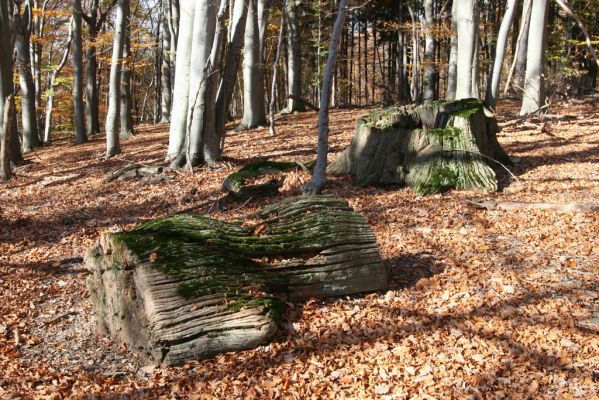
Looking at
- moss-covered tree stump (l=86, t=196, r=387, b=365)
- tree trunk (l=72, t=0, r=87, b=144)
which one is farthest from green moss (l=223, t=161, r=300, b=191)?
tree trunk (l=72, t=0, r=87, b=144)

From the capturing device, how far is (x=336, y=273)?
5008mm

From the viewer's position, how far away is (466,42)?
11609 mm

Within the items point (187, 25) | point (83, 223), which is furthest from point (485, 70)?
point (83, 223)

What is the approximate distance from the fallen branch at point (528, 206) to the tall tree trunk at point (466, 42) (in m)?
4.69

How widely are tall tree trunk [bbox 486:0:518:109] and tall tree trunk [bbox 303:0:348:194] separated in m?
4.26

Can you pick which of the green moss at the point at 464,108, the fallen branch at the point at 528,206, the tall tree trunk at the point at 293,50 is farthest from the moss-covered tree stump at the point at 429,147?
the tall tree trunk at the point at 293,50

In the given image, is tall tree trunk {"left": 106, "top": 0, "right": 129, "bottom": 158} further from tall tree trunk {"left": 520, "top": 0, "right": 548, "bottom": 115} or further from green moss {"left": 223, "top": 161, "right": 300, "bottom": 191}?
tall tree trunk {"left": 520, "top": 0, "right": 548, "bottom": 115}

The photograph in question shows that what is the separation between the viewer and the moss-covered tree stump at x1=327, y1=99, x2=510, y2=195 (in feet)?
26.6

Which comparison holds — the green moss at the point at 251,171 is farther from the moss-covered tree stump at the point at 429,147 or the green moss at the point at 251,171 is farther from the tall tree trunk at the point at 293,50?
the tall tree trunk at the point at 293,50

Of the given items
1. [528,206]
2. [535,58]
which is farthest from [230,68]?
[535,58]

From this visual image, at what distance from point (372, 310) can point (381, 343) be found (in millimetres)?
558

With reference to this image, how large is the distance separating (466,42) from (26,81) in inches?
645

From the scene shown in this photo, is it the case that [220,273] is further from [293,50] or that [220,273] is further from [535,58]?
[293,50]

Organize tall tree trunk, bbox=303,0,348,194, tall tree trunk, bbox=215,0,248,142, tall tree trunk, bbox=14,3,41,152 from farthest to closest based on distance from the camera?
1. tall tree trunk, bbox=14,3,41,152
2. tall tree trunk, bbox=215,0,248,142
3. tall tree trunk, bbox=303,0,348,194
